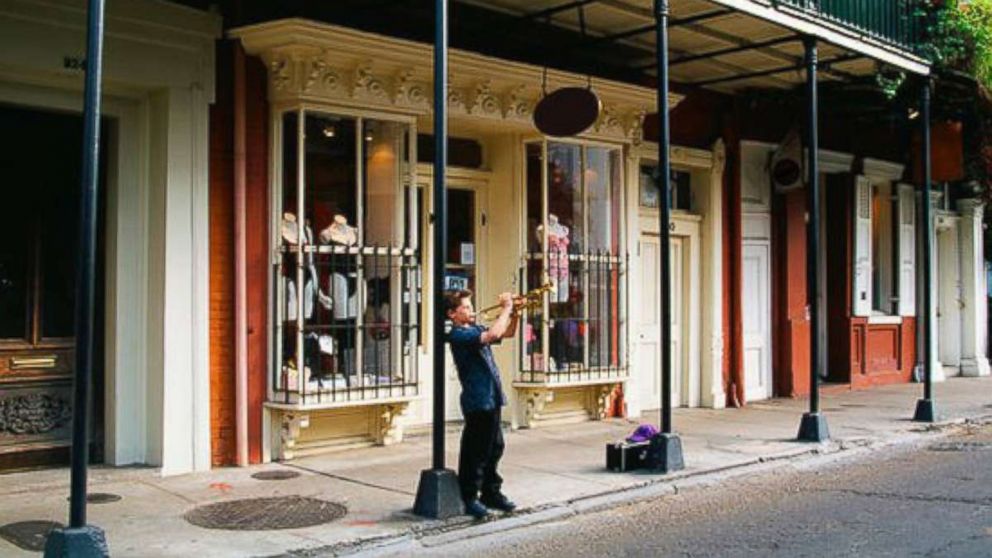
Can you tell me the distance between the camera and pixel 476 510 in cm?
726

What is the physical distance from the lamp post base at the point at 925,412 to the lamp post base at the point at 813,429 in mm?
2341

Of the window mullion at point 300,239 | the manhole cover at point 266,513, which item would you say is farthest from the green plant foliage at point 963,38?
the manhole cover at point 266,513

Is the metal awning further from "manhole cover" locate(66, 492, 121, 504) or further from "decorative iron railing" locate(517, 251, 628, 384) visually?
"manhole cover" locate(66, 492, 121, 504)

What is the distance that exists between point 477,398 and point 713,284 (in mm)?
7212

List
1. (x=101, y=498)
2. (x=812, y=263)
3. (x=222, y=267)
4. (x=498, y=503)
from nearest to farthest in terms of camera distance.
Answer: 1. (x=498, y=503)
2. (x=101, y=498)
3. (x=222, y=267)
4. (x=812, y=263)

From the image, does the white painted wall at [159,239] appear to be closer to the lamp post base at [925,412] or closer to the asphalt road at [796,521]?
the asphalt road at [796,521]

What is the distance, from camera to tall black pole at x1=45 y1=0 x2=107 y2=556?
18.2 ft

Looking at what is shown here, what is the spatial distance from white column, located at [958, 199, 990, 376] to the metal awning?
273 inches

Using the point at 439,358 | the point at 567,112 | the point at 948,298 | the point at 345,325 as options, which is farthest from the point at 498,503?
the point at 948,298

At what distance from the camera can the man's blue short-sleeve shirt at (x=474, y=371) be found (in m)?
7.25

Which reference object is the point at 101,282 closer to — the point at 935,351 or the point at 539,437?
the point at 539,437

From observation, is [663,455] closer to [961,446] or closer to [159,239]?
[961,446]

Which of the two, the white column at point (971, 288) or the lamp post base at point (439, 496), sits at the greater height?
the white column at point (971, 288)

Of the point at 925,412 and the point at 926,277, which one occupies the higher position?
the point at 926,277
